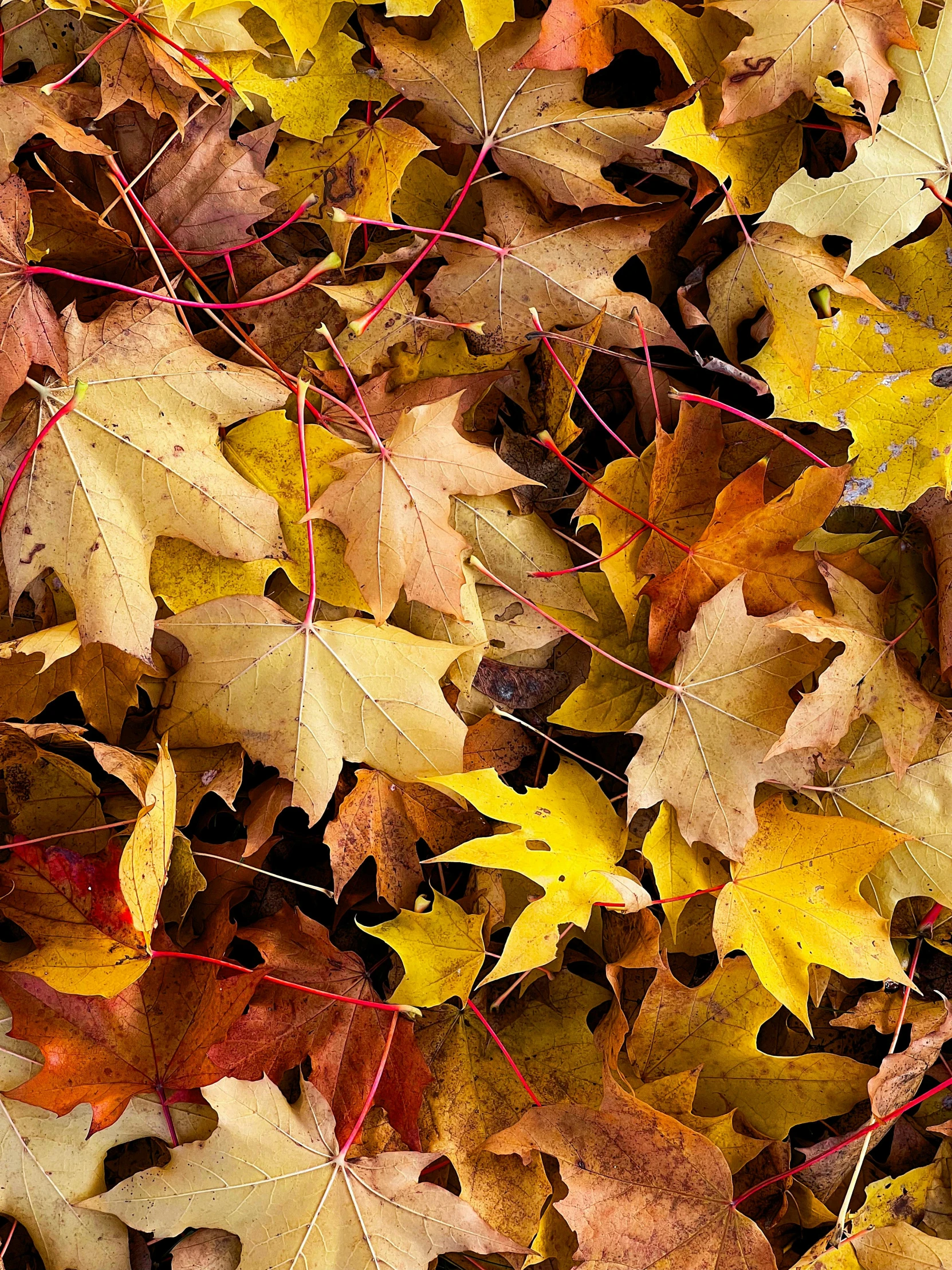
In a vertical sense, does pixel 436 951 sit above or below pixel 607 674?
below

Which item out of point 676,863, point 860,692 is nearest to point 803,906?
point 676,863

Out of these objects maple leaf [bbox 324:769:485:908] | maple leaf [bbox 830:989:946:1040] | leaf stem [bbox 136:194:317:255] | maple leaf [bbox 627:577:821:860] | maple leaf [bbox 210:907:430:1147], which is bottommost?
maple leaf [bbox 830:989:946:1040]

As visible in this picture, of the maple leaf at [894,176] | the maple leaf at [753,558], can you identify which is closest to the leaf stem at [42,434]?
the maple leaf at [753,558]

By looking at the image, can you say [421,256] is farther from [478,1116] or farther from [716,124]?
[478,1116]

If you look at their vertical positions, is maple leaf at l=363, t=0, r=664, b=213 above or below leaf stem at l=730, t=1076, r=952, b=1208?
above

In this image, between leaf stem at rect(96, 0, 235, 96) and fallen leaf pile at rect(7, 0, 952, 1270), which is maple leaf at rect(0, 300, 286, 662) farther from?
leaf stem at rect(96, 0, 235, 96)

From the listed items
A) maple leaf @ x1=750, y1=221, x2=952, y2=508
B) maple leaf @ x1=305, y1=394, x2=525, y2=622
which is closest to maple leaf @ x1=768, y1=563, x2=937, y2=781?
maple leaf @ x1=750, y1=221, x2=952, y2=508

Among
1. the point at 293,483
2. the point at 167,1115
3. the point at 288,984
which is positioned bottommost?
the point at 167,1115

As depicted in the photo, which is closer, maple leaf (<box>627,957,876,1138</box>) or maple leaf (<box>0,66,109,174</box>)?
maple leaf (<box>0,66,109,174</box>)
